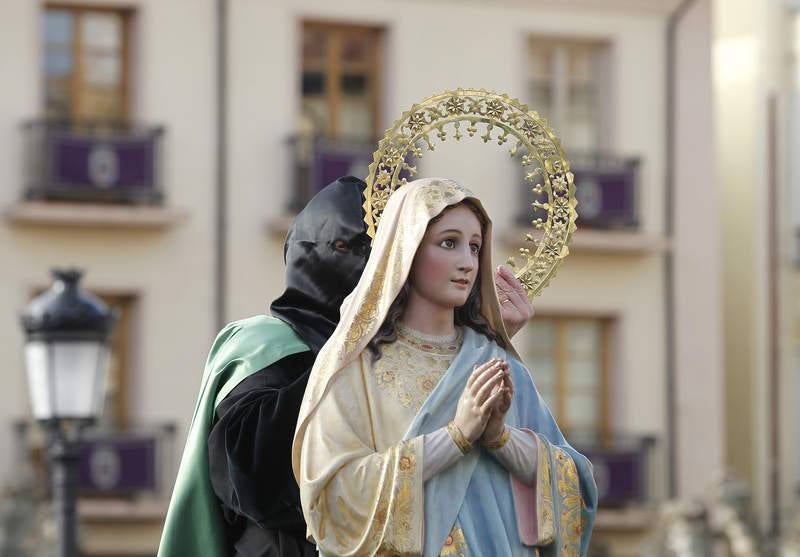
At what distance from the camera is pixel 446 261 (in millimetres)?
6664

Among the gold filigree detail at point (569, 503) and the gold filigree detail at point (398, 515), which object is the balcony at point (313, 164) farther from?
the gold filigree detail at point (398, 515)

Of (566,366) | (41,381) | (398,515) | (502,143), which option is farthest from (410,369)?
(566,366)

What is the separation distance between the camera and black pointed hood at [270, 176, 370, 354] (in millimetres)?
7695

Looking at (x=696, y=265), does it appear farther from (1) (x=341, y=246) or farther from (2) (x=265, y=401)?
(2) (x=265, y=401)

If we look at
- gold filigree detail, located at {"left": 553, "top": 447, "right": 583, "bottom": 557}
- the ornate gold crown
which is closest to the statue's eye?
the ornate gold crown

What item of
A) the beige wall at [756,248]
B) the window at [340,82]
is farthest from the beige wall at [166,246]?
the beige wall at [756,248]

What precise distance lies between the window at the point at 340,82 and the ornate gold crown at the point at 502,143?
60.3 feet

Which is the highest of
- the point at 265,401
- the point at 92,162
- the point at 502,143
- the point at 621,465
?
the point at 92,162

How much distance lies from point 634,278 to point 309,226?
1915 cm

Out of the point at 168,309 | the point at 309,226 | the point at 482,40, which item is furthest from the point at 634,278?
the point at 309,226

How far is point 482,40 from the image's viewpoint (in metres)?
26.1

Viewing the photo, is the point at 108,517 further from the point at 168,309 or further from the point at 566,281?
the point at 566,281

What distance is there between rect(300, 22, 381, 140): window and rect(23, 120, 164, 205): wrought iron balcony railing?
162 centimetres

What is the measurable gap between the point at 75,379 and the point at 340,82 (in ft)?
40.8
